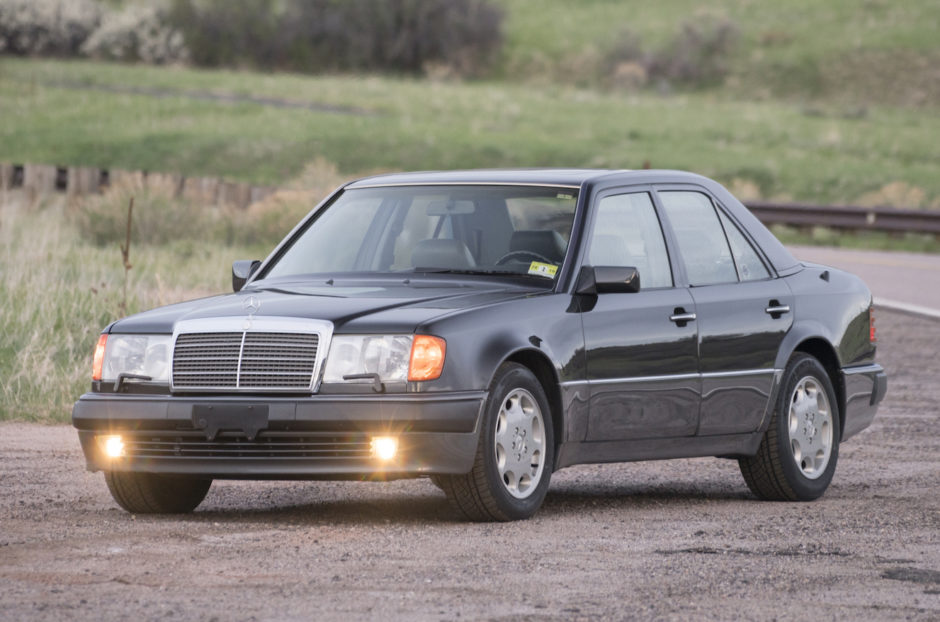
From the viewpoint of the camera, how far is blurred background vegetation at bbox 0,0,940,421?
22047mm

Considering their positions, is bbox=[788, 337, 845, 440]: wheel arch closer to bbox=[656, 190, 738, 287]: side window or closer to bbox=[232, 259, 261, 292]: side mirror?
bbox=[656, 190, 738, 287]: side window

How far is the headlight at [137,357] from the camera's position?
8.04m

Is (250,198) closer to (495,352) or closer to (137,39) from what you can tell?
(495,352)

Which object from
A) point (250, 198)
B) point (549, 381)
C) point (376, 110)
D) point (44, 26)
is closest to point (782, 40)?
point (376, 110)

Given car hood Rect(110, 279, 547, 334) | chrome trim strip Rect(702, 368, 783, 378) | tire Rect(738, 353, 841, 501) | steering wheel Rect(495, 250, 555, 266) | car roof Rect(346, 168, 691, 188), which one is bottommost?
tire Rect(738, 353, 841, 501)

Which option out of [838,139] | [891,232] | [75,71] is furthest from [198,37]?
[891,232]

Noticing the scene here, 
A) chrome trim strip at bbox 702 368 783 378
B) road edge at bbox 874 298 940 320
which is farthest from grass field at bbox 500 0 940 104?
chrome trim strip at bbox 702 368 783 378

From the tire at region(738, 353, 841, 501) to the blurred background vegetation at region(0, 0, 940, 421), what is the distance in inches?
201

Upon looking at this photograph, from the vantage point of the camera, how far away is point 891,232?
32.7 meters

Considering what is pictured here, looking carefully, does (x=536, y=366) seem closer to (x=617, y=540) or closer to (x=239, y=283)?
(x=617, y=540)

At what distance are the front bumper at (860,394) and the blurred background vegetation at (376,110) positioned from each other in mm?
5300

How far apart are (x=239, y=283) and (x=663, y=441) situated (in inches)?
84.9

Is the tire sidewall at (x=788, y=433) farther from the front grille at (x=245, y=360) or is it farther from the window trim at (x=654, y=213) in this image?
the front grille at (x=245, y=360)

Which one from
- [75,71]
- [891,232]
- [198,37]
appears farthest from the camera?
[198,37]
